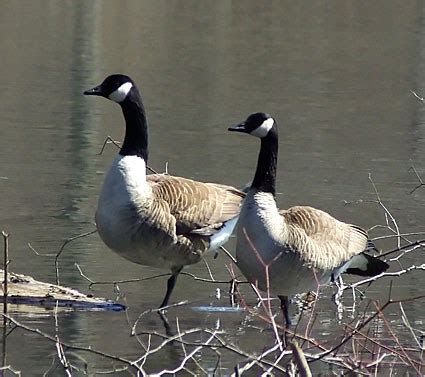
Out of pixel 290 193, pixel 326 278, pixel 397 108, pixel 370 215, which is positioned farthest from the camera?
pixel 397 108

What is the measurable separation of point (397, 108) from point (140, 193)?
12.9 metres

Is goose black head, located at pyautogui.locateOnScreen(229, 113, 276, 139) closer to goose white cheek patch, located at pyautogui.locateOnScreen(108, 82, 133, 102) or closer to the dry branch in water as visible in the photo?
the dry branch in water

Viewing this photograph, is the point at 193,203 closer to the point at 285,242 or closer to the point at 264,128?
the point at 264,128

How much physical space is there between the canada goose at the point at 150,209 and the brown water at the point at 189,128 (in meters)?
0.41

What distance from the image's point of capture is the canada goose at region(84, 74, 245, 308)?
8250 mm

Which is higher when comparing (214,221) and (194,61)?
(214,221)

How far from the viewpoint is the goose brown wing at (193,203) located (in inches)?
337

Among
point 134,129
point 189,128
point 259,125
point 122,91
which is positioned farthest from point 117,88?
point 189,128

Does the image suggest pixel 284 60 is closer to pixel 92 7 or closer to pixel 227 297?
pixel 92 7

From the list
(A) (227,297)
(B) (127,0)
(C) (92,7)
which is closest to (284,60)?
(C) (92,7)

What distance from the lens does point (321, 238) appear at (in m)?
7.90

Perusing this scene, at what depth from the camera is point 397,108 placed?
20.6 meters

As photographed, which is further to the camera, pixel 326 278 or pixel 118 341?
pixel 326 278

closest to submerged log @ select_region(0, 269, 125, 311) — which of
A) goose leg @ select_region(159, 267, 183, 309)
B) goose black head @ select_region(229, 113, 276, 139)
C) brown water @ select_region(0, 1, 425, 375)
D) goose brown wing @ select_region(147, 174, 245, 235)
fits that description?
brown water @ select_region(0, 1, 425, 375)
